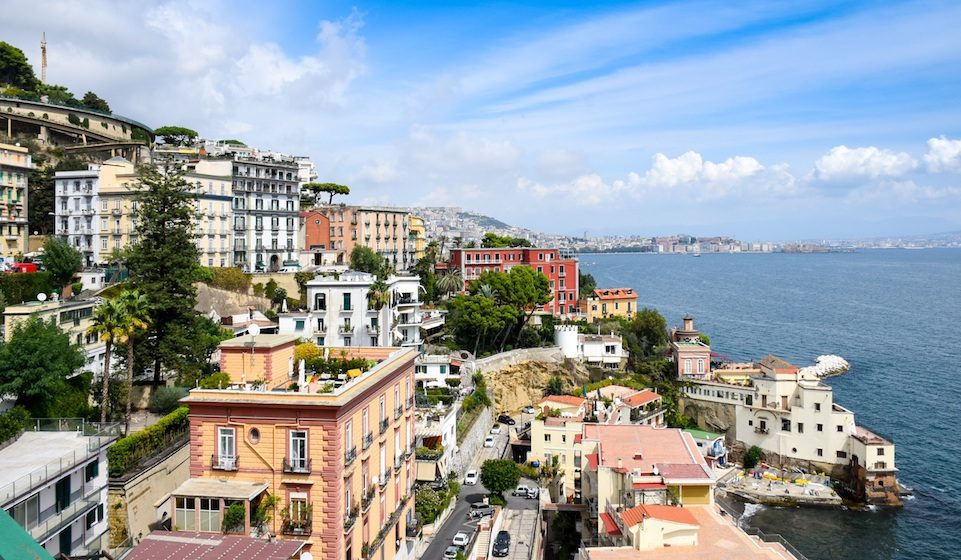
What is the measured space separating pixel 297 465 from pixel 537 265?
63.7 meters

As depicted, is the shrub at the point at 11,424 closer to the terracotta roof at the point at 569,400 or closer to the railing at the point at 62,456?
the railing at the point at 62,456

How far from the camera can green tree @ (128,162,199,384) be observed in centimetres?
3291

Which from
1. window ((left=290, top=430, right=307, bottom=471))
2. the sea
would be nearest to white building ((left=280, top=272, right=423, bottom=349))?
the sea

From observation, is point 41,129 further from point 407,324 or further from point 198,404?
point 198,404

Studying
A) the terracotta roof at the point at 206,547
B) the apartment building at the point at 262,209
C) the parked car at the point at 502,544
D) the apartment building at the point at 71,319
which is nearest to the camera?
the terracotta roof at the point at 206,547

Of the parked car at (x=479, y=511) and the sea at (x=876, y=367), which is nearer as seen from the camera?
the parked car at (x=479, y=511)

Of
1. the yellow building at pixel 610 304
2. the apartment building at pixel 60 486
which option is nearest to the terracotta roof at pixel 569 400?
the yellow building at pixel 610 304

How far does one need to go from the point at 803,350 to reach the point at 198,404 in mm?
88510

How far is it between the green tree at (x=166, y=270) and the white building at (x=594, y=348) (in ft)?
126

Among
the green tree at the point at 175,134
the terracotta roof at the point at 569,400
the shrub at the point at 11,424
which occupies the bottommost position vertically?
the terracotta roof at the point at 569,400

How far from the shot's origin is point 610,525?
2375 cm

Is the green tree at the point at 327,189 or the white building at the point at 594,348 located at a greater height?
the green tree at the point at 327,189

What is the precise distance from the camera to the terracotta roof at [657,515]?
20.2m

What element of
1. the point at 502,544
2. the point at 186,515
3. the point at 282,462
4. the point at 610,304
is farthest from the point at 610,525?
the point at 610,304
